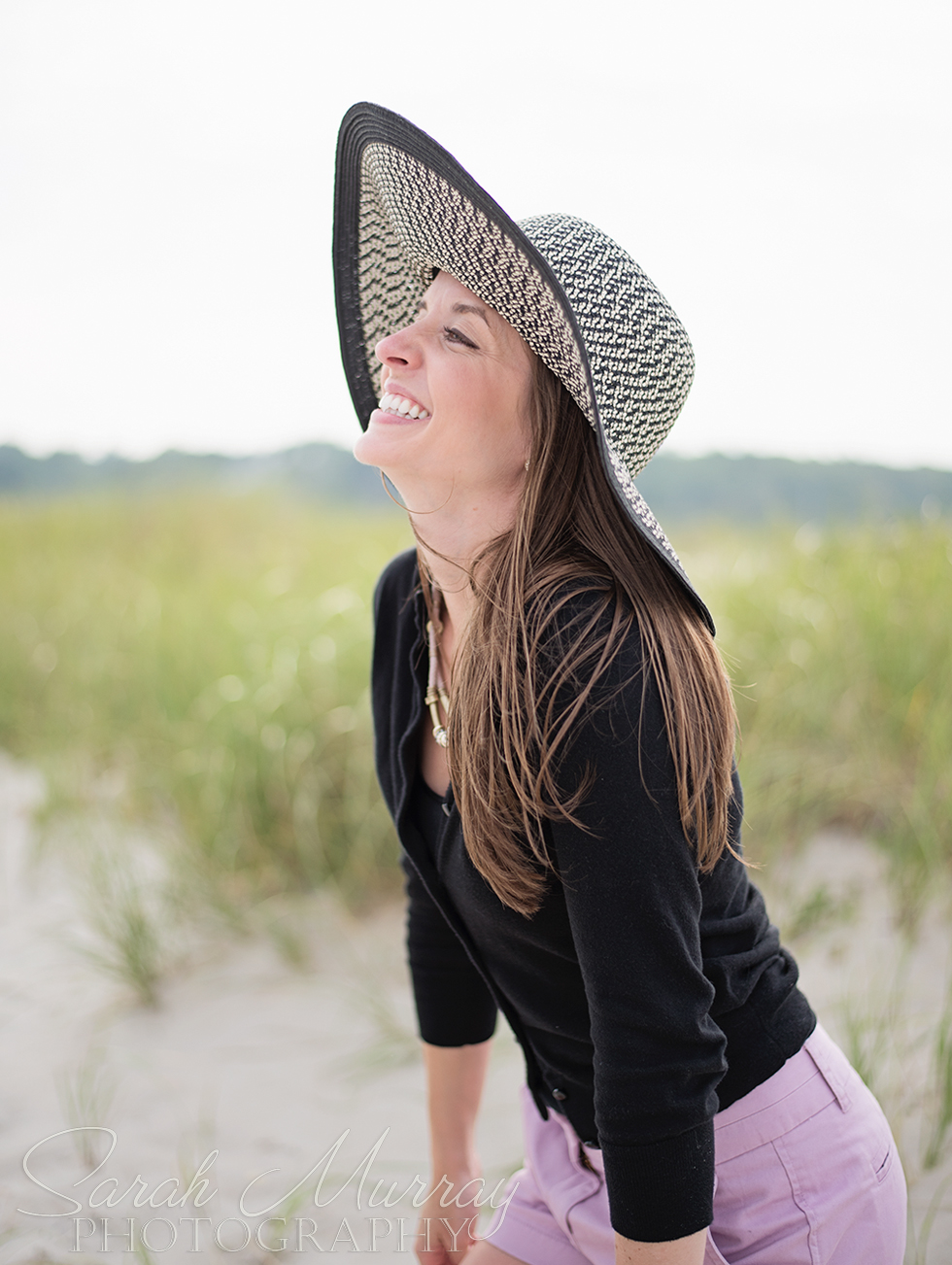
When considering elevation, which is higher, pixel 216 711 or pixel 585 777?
pixel 585 777

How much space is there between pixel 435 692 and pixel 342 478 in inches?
386

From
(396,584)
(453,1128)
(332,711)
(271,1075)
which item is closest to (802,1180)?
(453,1128)

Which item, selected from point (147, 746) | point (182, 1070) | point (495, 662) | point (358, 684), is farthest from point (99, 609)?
point (495, 662)

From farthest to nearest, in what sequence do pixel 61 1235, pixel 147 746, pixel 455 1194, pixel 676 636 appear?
pixel 147 746
pixel 61 1235
pixel 455 1194
pixel 676 636

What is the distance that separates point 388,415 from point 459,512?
0.17 meters

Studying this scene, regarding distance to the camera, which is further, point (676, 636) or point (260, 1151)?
point (260, 1151)

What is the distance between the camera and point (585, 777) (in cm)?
96

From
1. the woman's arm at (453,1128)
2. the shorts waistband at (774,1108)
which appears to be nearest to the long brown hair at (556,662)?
the shorts waistband at (774,1108)

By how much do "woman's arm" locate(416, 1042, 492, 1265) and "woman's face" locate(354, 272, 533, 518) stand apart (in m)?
0.93

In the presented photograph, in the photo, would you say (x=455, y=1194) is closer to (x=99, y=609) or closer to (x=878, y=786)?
(x=878, y=786)

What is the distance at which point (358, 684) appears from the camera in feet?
10.6

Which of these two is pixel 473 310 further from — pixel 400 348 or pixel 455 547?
pixel 455 547

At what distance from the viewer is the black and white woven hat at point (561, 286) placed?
39.9 inches

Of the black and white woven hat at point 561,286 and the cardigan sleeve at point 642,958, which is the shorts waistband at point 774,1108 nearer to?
the cardigan sleeve at point 642,958
